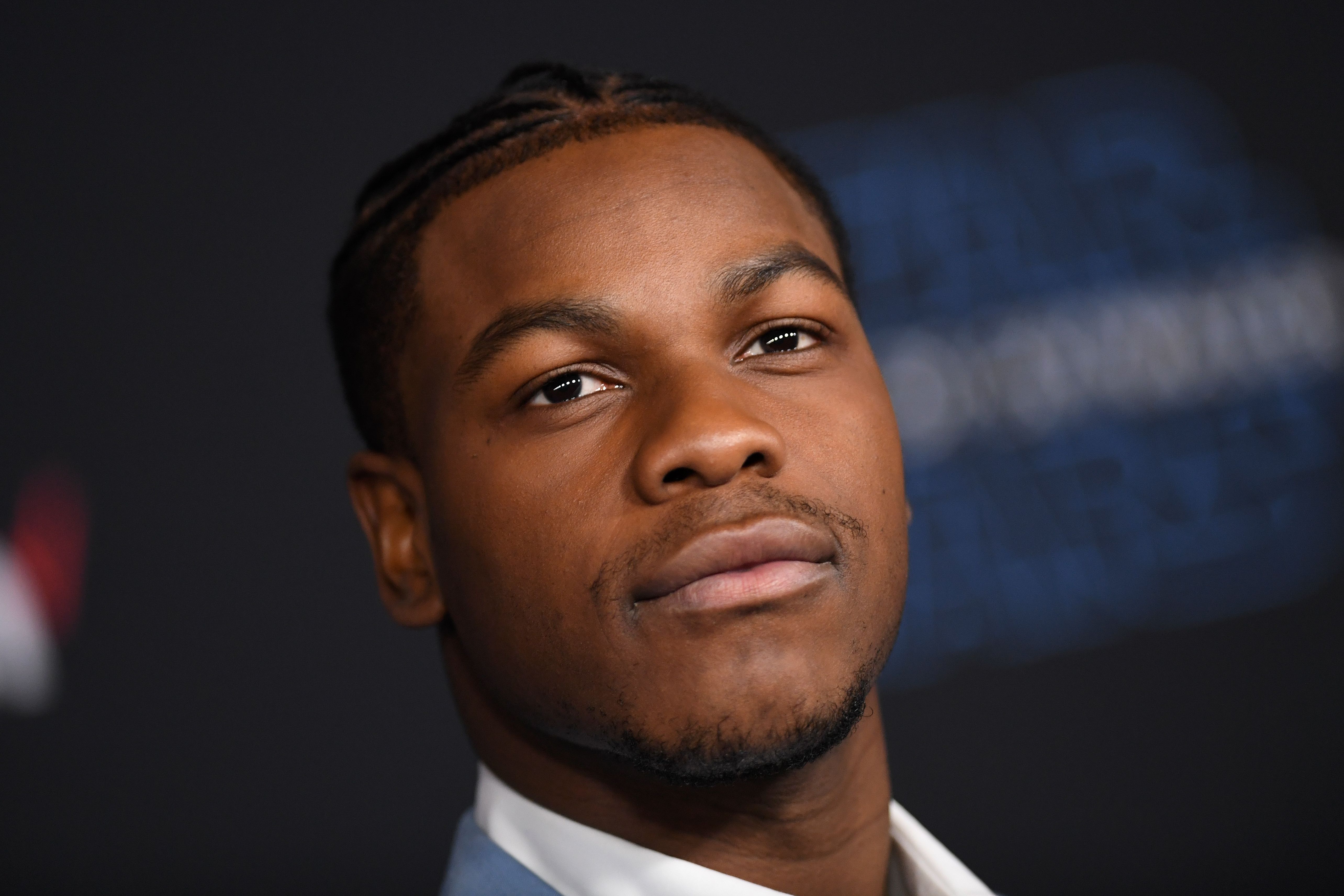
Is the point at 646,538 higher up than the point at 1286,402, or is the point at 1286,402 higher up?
the point at 646,538

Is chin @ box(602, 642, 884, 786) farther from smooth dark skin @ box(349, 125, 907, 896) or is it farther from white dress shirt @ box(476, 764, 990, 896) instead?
white dress shirt @ box(476, 764, 990, 896)

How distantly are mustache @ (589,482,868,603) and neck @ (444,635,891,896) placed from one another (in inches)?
7.5

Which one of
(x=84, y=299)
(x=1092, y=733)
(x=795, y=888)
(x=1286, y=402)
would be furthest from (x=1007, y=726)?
(x=84, y=299)

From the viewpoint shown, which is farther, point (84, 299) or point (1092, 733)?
point (1092, 733)

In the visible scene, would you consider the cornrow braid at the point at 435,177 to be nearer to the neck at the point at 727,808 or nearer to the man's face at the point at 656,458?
the man's face at the point at 656,458

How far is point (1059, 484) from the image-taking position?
8.88 feet

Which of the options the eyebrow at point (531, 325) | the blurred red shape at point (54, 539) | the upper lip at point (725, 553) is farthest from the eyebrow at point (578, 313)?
the blurred red shape at point (54, 539)

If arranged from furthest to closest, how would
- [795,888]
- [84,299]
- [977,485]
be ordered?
[977,485] → [84,299] → [795,888]

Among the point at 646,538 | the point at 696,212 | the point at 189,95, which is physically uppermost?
the point at 189,95

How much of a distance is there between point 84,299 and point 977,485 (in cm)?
196

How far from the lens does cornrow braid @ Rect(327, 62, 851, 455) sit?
1338mm

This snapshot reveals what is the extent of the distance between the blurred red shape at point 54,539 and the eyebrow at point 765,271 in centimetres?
176

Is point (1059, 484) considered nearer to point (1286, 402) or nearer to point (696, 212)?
point (1286, 402)

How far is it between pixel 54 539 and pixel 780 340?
1788 mm
